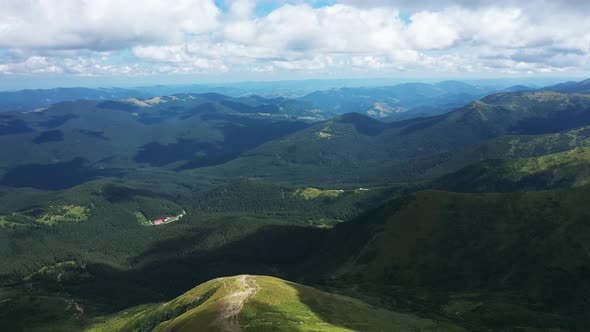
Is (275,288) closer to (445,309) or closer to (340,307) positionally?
(340,307)

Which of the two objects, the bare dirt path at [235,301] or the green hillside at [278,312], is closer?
the bare dirt path at [235,301]

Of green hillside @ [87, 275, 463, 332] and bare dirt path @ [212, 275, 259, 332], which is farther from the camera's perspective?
green hillside @ [87, 275, 463, 332]

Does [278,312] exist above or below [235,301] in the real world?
below

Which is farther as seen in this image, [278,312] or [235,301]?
[235,301]

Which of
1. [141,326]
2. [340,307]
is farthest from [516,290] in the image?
[141,326]
